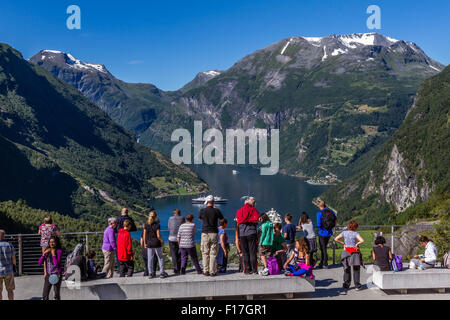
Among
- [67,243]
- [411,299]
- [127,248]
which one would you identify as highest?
[127,248]

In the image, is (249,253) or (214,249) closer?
(214,249)

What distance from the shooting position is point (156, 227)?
55.3 feet

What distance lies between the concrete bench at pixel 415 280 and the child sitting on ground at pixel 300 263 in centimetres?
282

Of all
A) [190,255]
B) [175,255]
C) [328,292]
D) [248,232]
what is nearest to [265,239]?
[248,232]

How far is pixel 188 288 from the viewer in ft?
50.8

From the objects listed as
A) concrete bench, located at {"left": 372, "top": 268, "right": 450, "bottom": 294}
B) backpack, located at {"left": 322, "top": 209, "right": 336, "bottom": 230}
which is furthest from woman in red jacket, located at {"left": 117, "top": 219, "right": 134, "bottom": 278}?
concrete bench, located at {"left": 372, "top": 268, "right": 450, "bottom": 294}

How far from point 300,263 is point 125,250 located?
6.50 metres

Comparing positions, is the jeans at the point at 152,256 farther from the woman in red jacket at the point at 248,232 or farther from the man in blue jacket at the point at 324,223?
the man in blue jacket at the point at 324,223

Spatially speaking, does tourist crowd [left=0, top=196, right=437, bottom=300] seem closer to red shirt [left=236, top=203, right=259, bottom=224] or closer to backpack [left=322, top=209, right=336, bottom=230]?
red shirt [left=236, top=203, right=259, bottom=224]

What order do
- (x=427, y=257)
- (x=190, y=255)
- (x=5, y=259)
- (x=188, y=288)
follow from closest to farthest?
(x=5, y=259)
(x=188, y=288)
(x=190, y=255)
(x=427, y=257)

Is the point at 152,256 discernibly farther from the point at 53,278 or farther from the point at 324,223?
the point at 324,223
